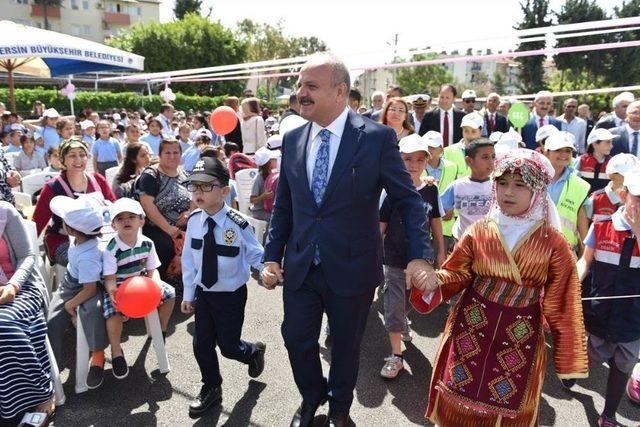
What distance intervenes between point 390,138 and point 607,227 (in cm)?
158

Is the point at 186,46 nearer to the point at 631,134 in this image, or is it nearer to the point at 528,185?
the point at 631,134

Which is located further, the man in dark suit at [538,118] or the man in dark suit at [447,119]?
the man in dark suit at [538,118]

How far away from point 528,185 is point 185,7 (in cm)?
6152

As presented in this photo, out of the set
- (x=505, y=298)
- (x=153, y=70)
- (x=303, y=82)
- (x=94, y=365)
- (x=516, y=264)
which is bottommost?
(x=94, y=365)

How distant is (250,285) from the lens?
549cm

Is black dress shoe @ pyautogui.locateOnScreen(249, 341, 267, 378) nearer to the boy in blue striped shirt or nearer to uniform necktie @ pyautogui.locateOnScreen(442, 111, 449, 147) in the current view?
the boy in blue striped shirt

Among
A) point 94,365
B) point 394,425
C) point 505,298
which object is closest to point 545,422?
point 394,425

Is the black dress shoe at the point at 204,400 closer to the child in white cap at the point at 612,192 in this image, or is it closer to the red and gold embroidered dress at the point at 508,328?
the red and gold embroidered dress at the point at 508,328

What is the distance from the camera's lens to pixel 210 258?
307 centimetres

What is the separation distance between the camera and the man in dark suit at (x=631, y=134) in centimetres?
564

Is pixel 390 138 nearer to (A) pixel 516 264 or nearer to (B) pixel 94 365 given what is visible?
(A) pixel 516 264

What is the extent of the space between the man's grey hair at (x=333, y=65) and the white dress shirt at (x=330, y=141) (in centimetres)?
18

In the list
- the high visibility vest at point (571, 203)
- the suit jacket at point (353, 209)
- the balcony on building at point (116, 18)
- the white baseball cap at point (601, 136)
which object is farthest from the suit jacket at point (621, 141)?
the balcony on building at point (116, 18)

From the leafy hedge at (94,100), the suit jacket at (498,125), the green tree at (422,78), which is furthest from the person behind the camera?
the green tree at (422,78)
